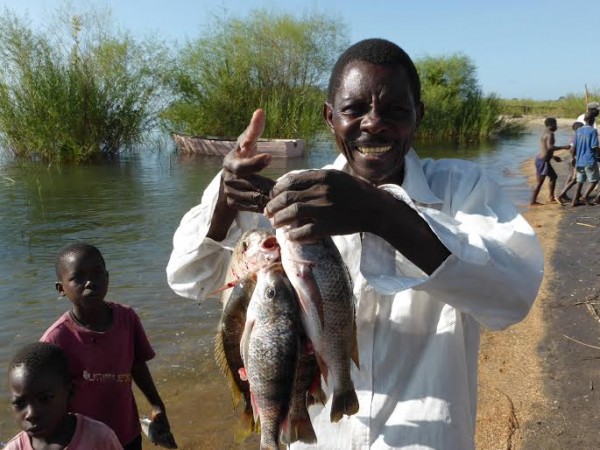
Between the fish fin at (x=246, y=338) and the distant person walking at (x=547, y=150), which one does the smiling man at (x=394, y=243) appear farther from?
the distant person walking at (x=547, y=150)

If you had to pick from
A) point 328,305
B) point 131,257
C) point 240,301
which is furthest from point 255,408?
point 131,257

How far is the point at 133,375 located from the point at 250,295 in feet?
7.88

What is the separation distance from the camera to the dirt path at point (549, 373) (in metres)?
4.59

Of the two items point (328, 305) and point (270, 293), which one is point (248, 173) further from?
point (328, 305)

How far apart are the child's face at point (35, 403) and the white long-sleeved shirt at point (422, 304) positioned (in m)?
1.23

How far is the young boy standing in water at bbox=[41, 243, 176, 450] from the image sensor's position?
11.6 feet

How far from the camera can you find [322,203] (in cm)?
151

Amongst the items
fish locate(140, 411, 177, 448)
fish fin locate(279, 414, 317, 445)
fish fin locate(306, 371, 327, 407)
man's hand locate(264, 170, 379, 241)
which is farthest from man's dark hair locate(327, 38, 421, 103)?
fish locate(140, 411, 177, 448)

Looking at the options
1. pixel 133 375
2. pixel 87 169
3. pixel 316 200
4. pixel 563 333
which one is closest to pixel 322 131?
pixel 87 169

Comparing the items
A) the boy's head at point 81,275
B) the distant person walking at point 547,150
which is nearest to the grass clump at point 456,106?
the distant person walking at point 547,150

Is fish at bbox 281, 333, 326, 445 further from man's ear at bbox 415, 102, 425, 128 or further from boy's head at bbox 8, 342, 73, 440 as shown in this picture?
boy's head at bbox 8, 342, 73, 440

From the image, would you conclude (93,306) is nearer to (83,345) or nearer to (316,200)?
(83,345)

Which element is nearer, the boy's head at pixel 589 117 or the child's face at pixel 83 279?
the child's face at pixel 83 279

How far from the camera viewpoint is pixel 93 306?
3701mm
